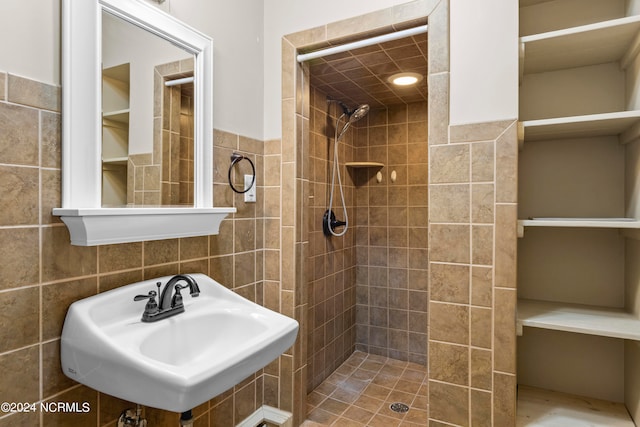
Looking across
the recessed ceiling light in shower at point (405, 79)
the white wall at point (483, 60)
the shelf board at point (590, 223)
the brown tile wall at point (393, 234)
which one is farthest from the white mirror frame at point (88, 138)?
the brown tile wall at point (393, 234)

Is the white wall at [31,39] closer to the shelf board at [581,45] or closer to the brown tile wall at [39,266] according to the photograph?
the brown tile wall at [39,266]

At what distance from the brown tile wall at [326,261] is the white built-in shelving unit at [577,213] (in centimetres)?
124

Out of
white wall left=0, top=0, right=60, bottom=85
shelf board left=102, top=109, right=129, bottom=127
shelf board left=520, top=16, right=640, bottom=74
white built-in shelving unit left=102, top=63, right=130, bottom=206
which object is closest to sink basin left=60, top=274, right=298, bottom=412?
white built-in shelving unit left=102, top=63, right=130, bottom=206

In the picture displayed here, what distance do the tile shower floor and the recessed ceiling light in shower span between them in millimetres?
2030

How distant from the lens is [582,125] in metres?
1.33

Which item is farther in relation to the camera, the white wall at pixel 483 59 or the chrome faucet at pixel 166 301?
the white wall at pixel 483 59

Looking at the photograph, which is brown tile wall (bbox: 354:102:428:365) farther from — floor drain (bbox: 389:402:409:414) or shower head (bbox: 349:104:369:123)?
floor drain (bbox: 389:402:409:414)

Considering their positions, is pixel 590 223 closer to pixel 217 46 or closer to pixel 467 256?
pixel 467 256

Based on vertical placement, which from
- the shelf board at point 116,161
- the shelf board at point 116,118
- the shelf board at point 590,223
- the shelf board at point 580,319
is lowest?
the shelf board at point 580,319

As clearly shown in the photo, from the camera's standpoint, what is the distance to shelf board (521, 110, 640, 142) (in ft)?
4.04

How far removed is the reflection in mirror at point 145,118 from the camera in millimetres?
1159

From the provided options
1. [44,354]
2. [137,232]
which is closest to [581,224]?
[137,232]

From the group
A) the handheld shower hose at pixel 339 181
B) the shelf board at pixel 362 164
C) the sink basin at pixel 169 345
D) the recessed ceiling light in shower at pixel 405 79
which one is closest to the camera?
the sink basin at pixel 169 345

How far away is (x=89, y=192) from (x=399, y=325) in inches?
96.0
